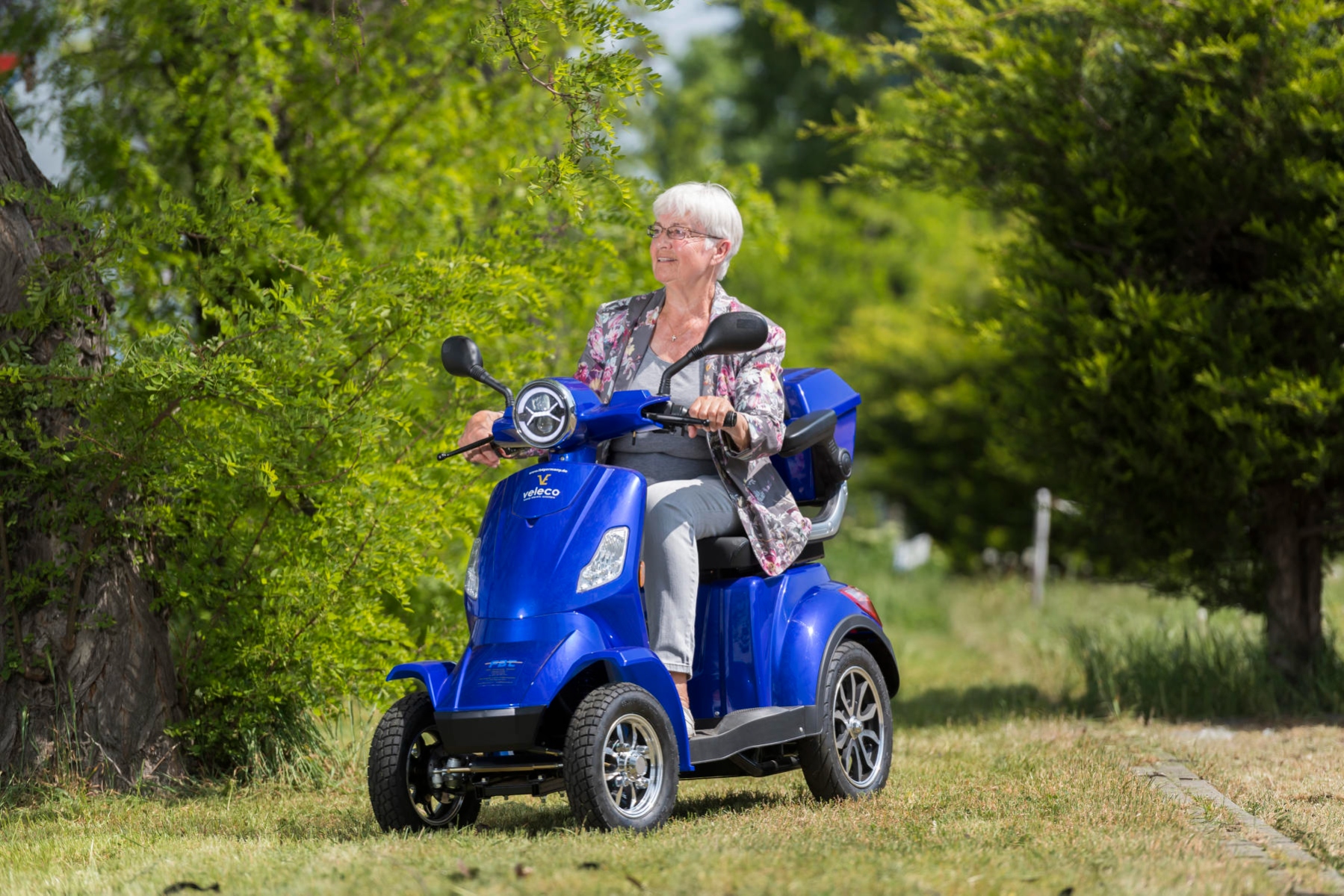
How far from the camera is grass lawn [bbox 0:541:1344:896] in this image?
3.24 metres

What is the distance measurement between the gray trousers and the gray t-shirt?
0.73 feet

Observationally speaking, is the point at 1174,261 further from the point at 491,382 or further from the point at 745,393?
the point at 491,382

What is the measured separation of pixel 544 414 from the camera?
4105 mm

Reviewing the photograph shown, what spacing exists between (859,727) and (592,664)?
1219mm

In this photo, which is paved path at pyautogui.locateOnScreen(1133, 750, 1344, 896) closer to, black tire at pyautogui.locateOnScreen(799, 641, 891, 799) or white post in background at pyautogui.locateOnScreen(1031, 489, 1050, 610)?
black tire at pyautogui.locateOnScreen(799, 641, 891, 799)

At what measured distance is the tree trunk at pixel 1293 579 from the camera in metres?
7.13

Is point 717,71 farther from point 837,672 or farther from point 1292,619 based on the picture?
point 837,672

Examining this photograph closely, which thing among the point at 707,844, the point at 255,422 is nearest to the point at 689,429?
the point at 707,844

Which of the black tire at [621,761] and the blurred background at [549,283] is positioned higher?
the blurred background at [549,283]

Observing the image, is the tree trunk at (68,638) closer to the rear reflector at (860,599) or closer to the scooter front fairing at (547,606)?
the scooter front fairing at (547,606)

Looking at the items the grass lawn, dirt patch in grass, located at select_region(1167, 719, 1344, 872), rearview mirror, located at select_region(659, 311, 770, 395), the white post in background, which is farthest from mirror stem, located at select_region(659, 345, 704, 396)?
the white post in background

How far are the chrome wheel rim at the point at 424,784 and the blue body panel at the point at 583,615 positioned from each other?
224 millimetres

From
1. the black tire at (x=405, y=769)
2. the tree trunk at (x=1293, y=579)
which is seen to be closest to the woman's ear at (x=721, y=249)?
the black tire at (x=405, y=769)

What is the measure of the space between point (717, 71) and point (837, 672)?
28.5m
